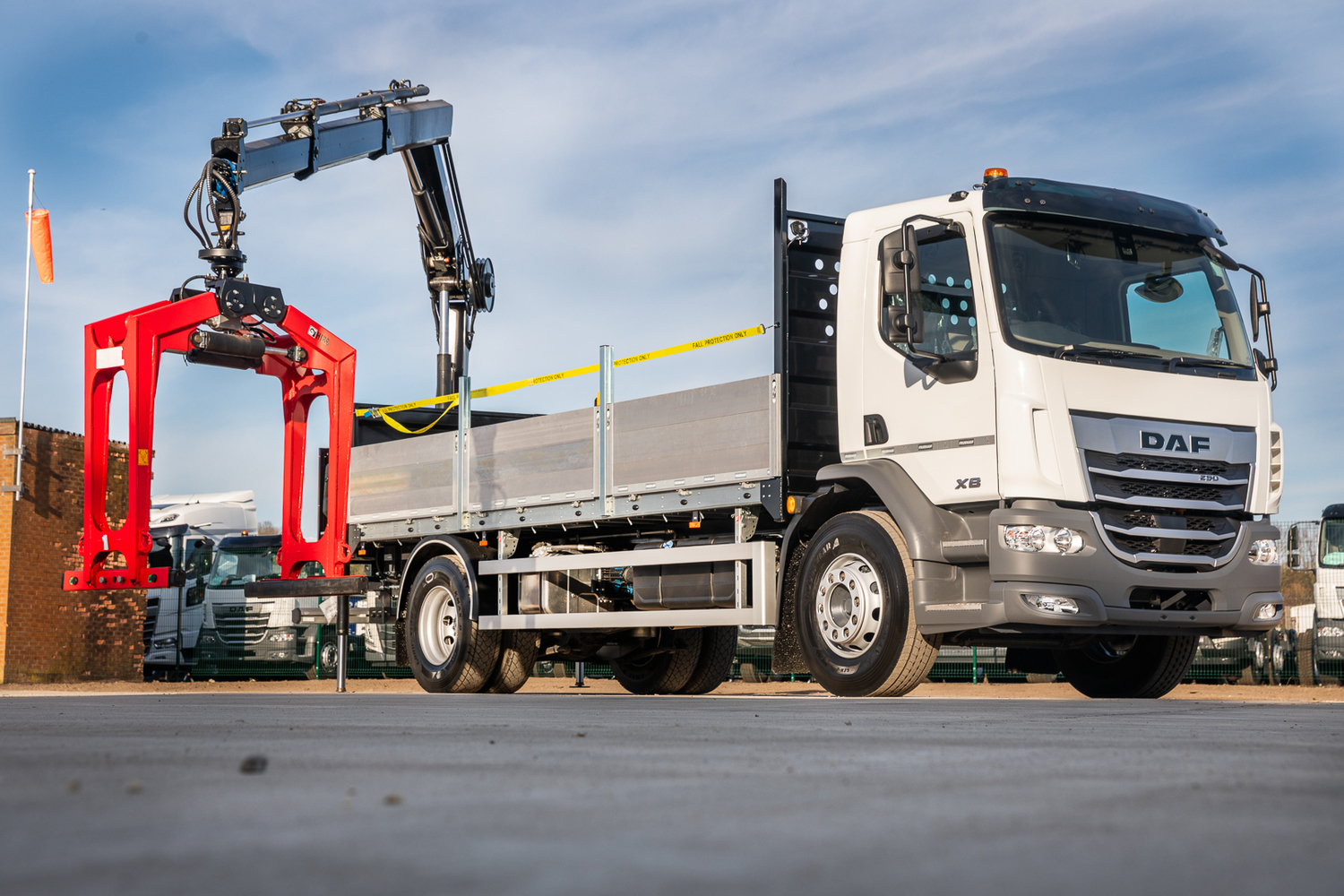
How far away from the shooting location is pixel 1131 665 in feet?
35.7

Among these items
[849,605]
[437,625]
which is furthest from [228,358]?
[849,605]

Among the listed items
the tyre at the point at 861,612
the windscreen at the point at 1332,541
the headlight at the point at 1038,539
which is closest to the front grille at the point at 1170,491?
the headlight at the point at 1038,539

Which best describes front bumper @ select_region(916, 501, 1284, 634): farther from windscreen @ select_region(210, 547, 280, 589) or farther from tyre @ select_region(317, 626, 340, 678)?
windscreen @ select_region(210, 547, 280, 589)

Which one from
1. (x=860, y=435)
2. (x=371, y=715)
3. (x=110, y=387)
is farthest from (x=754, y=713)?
(x=110, y=387)

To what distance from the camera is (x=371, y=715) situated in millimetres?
6762

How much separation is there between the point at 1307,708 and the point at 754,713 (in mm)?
3646

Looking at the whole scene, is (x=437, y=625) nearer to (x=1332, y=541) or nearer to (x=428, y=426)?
(x=428, y=426)

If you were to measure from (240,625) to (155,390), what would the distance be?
8.58 metres

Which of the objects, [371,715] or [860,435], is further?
[860,435]

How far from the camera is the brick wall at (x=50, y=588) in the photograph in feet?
64.6

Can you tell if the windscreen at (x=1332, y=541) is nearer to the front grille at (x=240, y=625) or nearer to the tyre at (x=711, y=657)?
the tyre at (x=711, y=657)

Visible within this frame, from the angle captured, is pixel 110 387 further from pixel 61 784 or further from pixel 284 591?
pixel 61 784

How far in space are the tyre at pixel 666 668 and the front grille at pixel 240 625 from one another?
9.34 m

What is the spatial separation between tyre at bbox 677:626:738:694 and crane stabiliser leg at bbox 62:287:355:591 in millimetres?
3708
